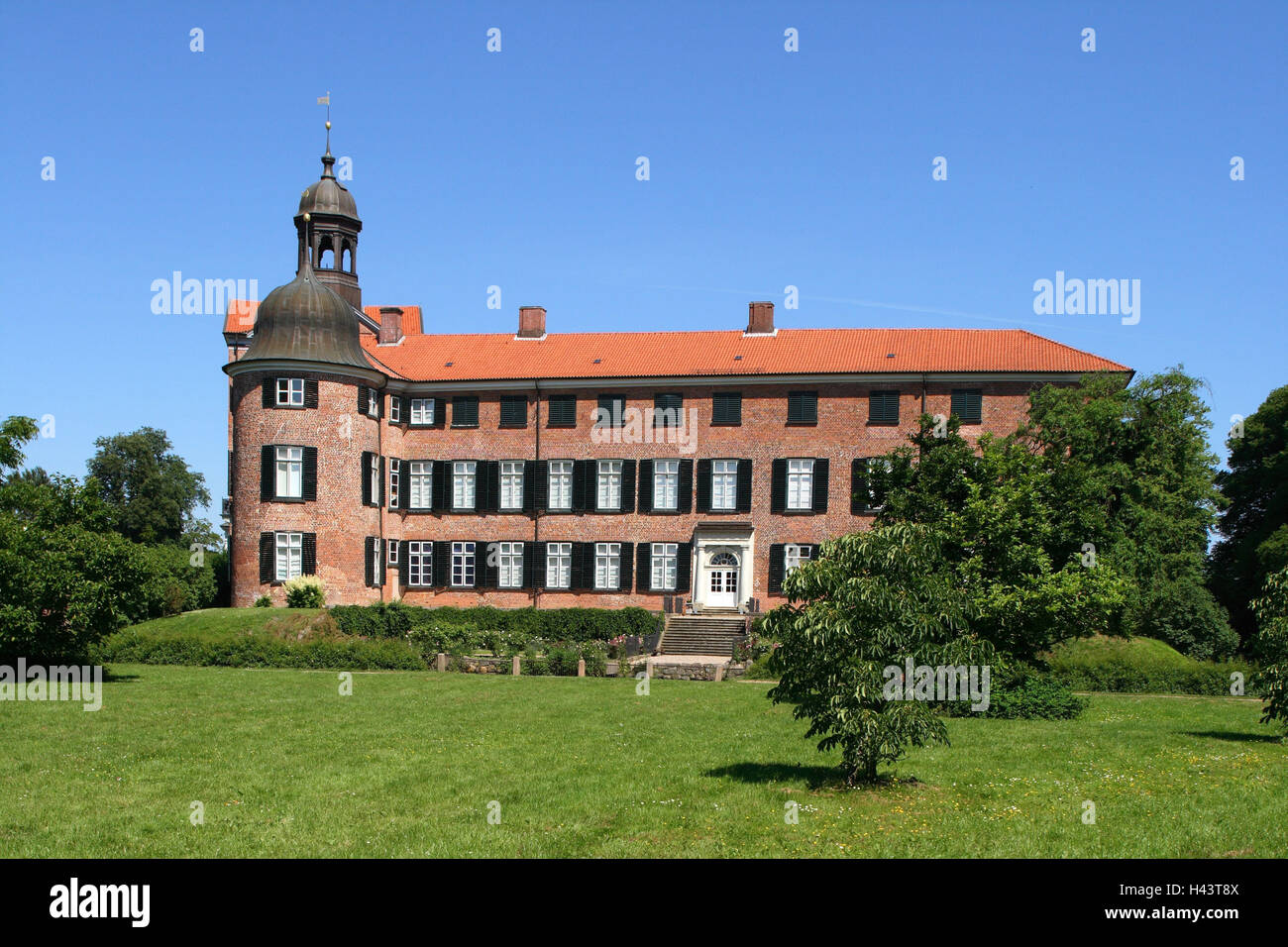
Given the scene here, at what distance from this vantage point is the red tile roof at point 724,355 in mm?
40406

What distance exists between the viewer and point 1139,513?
114 feet

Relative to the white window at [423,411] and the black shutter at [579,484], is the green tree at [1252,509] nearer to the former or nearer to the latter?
the black shutter at [579,484]

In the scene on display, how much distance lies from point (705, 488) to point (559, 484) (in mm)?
5347

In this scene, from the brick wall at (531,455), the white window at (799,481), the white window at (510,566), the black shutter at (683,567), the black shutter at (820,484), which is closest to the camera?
the brick wall at (531,455)

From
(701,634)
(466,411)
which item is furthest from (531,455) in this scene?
(701,634)

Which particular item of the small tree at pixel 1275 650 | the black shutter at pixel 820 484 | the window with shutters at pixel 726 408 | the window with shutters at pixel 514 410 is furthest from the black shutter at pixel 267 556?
the small tree at pixel 1275 650

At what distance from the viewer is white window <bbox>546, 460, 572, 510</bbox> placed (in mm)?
42531

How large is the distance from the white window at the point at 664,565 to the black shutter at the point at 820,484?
506 cm

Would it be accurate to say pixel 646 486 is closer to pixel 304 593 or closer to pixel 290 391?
pixel 304 593

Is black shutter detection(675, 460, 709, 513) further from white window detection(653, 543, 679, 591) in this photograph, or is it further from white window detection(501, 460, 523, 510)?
white window detection(501, 460, 523, 510)

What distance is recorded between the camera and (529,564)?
4241cm

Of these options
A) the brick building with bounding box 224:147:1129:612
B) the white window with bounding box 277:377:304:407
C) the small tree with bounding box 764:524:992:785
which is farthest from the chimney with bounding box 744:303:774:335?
the small tree with bounding box 764:524:992:785
